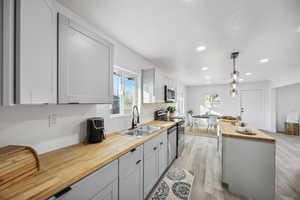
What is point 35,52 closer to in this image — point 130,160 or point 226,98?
point 130,160

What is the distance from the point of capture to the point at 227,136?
200 cm

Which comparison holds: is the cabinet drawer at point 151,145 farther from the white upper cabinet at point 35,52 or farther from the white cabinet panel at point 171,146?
the white upper cabinet at point 35,52

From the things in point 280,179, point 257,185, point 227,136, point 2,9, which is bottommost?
point 280,179

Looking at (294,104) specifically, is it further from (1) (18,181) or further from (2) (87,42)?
(1) (18,181)

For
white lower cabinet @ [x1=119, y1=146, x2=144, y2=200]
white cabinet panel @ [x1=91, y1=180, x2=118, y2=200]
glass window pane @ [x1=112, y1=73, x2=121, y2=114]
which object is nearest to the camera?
white cabinet panel @ [x1=91, y1=180, x2=118, y2=200]

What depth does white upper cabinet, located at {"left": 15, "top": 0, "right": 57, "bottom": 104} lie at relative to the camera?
0.75 m

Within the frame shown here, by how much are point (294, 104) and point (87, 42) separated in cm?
845

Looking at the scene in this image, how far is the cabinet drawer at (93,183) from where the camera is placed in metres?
0.80

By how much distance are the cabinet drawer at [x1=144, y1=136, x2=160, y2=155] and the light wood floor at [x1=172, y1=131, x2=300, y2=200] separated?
97cm

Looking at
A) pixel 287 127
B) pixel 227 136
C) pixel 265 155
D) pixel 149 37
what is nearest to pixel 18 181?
pixel 149 37

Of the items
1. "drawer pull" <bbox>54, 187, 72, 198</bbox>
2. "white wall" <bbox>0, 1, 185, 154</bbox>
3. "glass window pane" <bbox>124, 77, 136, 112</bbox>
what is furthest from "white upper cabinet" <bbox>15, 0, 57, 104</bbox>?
"glass window pane" <bbox>124, 77, 136, 112</bbox>

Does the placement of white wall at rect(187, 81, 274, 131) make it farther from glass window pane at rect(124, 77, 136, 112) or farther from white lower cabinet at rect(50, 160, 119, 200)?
white lower cabinet at rect(50, 160, 119, 200)

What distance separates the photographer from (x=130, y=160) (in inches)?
52.5

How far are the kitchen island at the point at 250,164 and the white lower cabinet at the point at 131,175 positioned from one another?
1.53 m
